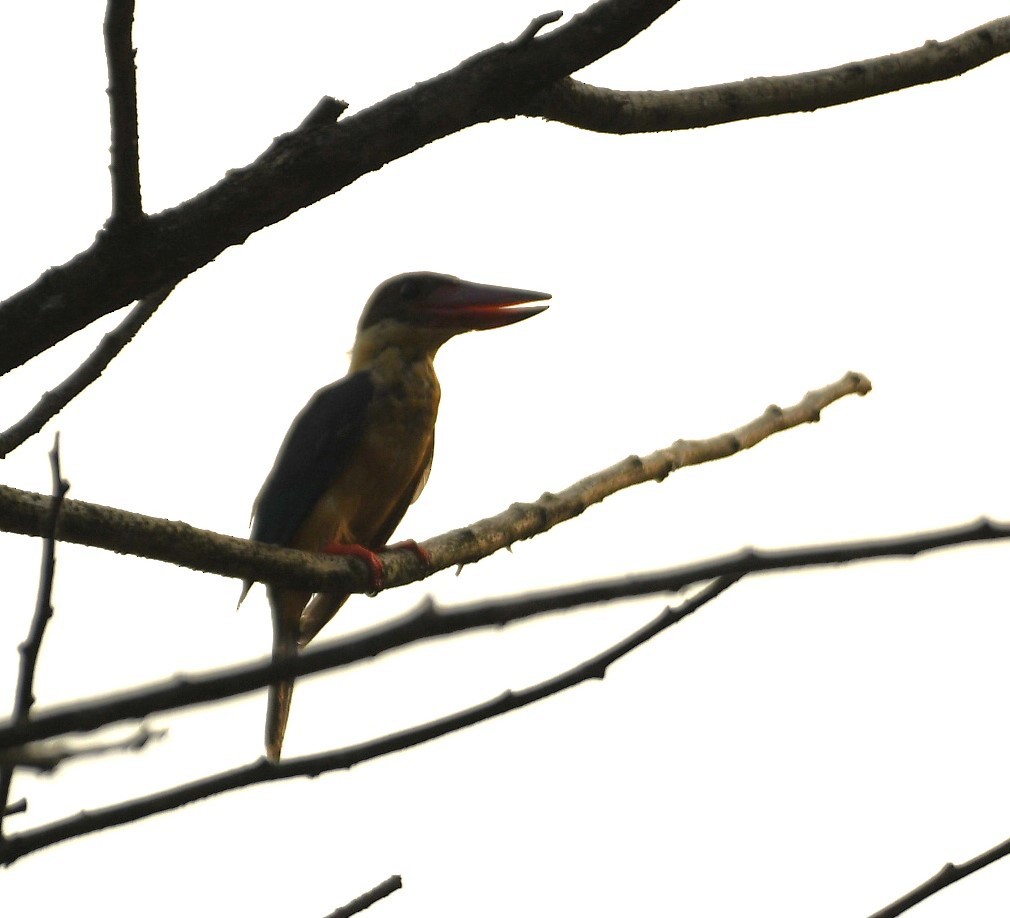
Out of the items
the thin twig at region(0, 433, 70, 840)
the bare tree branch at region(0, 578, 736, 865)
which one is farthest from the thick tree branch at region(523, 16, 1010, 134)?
the bare tree branch at region(0, 578, 736, 865)

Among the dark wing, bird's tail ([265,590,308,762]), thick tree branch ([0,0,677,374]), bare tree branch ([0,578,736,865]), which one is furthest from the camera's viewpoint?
the dark wing

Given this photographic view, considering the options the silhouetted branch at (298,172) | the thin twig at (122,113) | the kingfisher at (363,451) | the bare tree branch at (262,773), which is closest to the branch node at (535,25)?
the silhouetted branch at (298,172)

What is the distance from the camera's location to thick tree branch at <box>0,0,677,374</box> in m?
1.73

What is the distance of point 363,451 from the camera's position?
494cm

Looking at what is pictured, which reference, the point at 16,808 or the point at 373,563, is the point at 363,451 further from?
the point at 16,808

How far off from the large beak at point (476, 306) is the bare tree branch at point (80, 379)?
3034mm

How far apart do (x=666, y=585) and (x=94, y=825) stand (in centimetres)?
41

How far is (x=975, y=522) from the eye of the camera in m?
0.89

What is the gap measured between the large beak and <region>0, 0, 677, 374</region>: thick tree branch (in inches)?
128

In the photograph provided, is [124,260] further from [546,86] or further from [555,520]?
[555,520]

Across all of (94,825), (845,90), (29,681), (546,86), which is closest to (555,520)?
(845,90)

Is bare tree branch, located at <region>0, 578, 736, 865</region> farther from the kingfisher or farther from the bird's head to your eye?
the bird's head

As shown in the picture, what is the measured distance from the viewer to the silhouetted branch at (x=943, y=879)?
125 centimetres

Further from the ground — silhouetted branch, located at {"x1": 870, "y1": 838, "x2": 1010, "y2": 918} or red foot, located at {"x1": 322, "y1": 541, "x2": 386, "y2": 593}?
red foot, located at {"x1": 322, "y1": 541, "x2": 386, "y2": 593}
